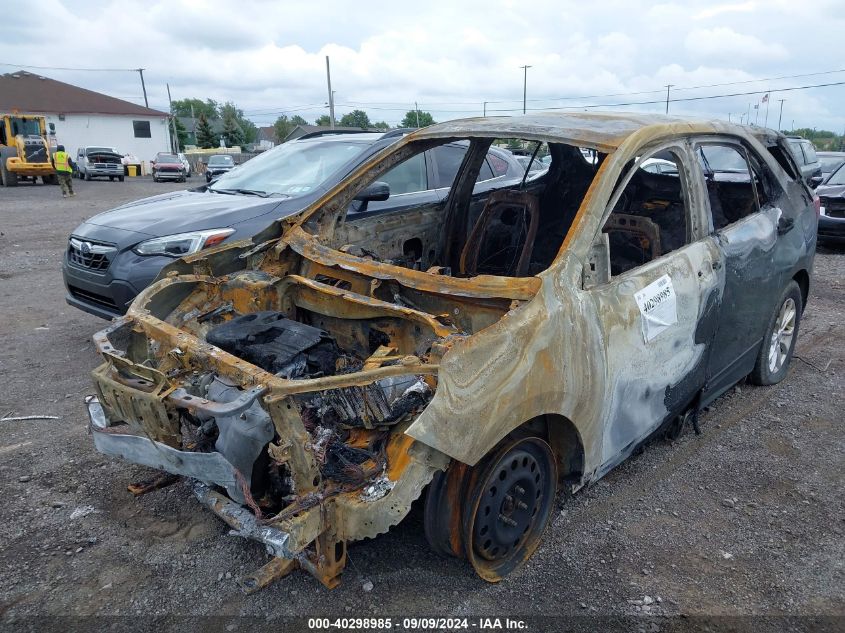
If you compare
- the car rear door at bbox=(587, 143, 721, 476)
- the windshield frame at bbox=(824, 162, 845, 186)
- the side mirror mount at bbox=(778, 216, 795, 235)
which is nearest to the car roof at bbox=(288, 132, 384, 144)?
the car rear door at bbox=(587, 143, 721, 476)

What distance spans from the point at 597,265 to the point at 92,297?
422cm

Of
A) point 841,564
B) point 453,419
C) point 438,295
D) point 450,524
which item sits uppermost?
point 438,295

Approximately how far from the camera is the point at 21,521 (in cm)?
316

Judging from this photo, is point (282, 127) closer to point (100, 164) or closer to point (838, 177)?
point (100, 164)

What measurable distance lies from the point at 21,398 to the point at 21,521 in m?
1.67

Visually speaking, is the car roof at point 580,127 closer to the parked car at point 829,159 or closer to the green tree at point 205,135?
the parked car at point 829,159

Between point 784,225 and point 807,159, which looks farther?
point 807,159

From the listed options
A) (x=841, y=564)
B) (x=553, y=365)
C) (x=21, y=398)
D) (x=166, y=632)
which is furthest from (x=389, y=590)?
(x=21, y=398)

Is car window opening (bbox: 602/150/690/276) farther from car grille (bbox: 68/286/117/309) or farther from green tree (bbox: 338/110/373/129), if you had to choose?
green tree (bbox: 338/110/373/129)

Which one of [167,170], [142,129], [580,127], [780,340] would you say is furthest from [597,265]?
[142,129]

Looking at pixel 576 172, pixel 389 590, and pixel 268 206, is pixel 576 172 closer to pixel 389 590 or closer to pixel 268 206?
pixel 268 206

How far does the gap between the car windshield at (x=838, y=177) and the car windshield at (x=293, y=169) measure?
8643 millimetres

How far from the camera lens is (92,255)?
5207mm

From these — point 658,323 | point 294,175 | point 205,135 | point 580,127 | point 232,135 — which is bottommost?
point 658,323
